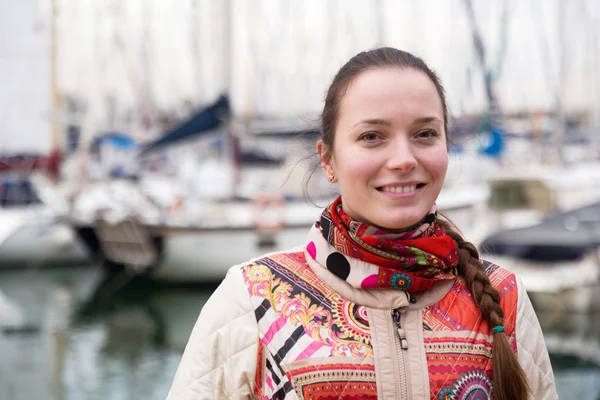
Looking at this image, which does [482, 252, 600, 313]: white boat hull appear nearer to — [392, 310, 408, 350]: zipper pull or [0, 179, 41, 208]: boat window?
[392, 310, 408, 350]: zipper pull

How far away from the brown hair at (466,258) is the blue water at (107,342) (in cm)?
699

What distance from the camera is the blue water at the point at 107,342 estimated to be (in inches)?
327

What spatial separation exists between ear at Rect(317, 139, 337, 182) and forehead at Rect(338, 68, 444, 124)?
0.13 m

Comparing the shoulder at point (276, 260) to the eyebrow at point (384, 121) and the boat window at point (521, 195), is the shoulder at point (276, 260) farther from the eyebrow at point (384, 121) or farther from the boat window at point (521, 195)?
the boat window at point (521, 195)

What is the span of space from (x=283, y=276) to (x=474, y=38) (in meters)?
15.0

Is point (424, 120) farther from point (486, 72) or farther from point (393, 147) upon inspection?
point (486, 72)

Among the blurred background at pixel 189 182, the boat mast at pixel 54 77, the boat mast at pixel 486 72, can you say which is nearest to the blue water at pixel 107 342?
the blurred background at pixel 189 182

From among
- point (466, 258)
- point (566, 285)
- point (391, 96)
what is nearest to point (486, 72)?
point (566, 285)

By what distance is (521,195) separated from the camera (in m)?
18.7

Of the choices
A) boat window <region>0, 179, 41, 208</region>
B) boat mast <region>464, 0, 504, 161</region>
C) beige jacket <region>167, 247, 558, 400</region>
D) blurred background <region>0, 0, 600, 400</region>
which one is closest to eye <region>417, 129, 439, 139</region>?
beige jacket <region>167, 247, 558, 400</region>

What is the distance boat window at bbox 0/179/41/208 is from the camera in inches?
734

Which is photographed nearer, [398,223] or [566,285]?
[398,223]

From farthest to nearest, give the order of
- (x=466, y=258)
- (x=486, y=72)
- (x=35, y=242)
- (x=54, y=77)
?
(x=54, y=77) < (x=35, y=242) < (x=486, y=72) < (x=466, y=258)

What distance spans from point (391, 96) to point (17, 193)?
1899cm
